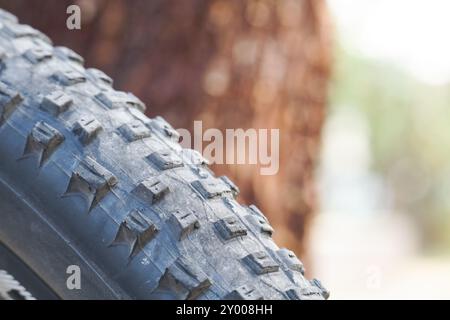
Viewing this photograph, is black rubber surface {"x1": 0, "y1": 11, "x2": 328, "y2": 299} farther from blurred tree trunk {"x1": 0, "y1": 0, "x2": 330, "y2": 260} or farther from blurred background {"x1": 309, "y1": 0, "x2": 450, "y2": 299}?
blurred background {"x1": 309, "y1": 0, "x2": 450, "y2": 299}

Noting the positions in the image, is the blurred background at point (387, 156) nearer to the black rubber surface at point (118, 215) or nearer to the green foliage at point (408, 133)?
the green foliage at point (408, 133)

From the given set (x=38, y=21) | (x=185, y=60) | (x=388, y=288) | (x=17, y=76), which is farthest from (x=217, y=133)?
(x=388, y=288)

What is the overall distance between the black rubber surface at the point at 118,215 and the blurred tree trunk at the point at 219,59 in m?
1.00

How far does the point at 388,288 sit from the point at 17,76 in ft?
29.8

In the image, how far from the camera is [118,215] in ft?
3.59

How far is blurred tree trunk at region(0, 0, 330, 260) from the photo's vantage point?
2195 millimetres

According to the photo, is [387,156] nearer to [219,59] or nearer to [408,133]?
[408,133]

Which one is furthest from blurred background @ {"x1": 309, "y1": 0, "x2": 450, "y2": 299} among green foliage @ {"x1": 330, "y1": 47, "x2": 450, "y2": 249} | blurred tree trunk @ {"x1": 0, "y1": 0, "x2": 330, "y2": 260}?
blurred tree trunk @ {"x1": 0, "y1": 0, "x2": 330, "y2": 260}

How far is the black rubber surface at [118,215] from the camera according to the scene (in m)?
1.07

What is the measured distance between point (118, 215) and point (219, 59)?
1.22 m

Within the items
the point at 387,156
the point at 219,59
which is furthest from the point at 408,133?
the point at 219,59

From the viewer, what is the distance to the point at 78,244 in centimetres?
109
